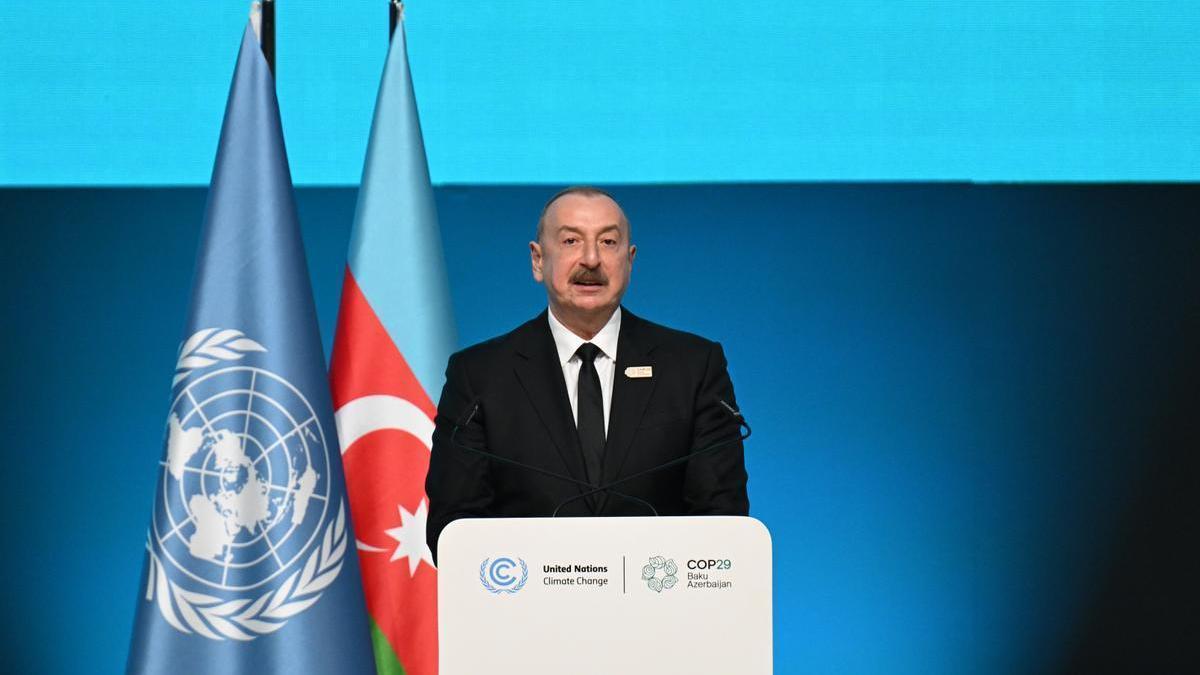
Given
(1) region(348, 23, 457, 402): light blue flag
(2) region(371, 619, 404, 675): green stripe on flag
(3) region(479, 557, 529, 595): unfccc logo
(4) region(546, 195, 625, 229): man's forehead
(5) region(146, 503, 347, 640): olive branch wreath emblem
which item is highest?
(1) region(348, 23, 457, 402): light blue flag

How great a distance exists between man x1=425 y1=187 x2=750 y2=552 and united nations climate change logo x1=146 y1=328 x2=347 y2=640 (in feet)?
2.43

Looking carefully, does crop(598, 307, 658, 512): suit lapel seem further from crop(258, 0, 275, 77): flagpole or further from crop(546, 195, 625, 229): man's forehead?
crop(258, 0, 275, 77): flagpole

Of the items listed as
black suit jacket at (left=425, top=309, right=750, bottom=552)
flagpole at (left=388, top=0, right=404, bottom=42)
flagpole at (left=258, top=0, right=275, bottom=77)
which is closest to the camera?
black suit jacket at (left=425, top=309, right=750, bottom=552)

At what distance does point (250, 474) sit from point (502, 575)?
4.14 ft

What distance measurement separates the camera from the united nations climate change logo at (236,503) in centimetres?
272

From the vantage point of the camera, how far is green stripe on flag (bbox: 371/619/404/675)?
9.98 ft

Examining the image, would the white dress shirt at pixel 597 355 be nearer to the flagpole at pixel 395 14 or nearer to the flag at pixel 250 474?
the flag at pixel 250 474

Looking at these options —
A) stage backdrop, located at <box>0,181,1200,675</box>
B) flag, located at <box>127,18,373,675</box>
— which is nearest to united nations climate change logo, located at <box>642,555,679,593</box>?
flag, located at <box>127,18,373,675</box>

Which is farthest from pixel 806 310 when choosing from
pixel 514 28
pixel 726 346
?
pixel 514 28

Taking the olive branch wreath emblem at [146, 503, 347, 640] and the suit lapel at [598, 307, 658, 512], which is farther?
the olive branch wreath emblem at [146, 503, 347, 640]

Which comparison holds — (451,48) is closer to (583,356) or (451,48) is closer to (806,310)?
(806,310)

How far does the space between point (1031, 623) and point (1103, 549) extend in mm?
295

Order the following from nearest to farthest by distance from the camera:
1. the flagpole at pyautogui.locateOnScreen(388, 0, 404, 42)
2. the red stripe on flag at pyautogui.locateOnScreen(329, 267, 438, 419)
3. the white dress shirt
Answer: the white dress shirt → the red stripe on flag at pyautogui.locateOnScreen(329, 267, 438, 419) → the flagpole at pyautogui.locateOnScreen(388, 0, 404, 42)

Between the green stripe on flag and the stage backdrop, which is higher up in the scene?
the stage backdrop
